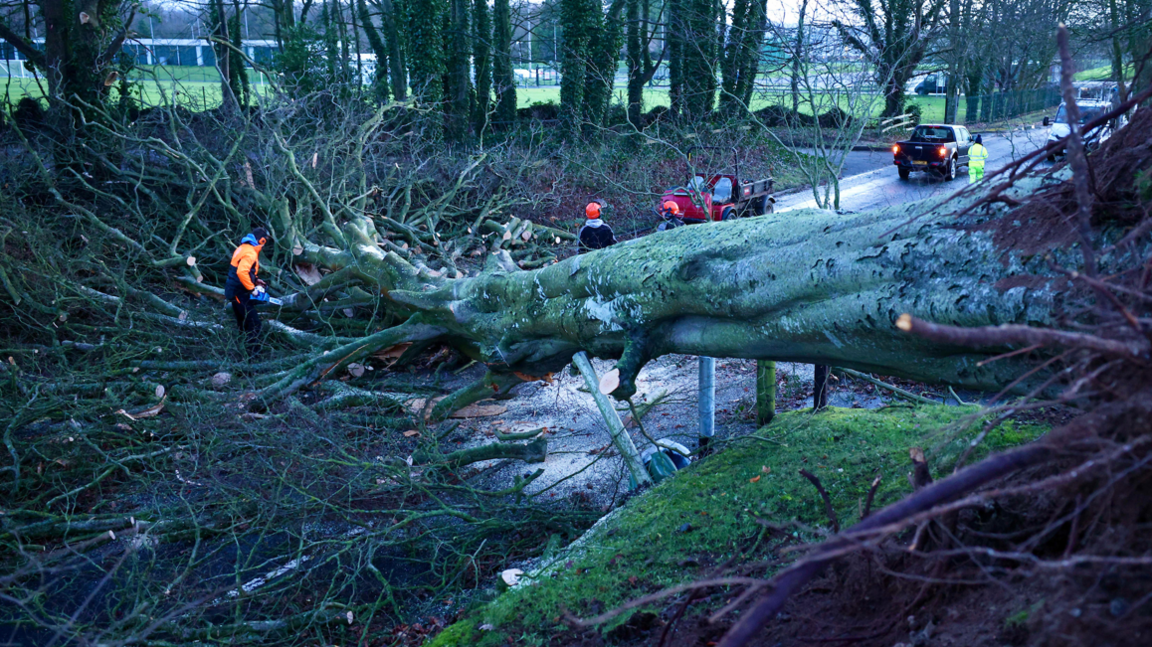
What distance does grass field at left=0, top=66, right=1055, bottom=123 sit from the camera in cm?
1209

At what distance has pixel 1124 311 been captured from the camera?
166 centimetres

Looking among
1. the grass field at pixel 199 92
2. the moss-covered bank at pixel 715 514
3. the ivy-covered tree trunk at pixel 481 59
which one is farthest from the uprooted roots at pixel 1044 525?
the ivy-covered tree trunk at pixel 481 59

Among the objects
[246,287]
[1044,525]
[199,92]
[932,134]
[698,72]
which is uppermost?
[698,72]

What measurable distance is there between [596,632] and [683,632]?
0.45 metres

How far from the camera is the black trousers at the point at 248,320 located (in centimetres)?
897

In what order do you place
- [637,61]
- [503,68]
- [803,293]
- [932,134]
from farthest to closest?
[503,68] < [637,61] < [932,134] < [803,293]

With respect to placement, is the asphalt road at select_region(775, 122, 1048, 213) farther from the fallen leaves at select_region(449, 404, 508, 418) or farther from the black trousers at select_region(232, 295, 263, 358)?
the black trousers at select_region(232, 295, 263, 358)

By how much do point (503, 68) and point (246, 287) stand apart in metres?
17.4

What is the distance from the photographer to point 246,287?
8883mm

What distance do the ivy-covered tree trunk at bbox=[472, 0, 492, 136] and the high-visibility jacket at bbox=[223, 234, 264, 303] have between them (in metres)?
14.4

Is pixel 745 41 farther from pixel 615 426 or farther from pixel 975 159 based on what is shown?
pixel 615 426

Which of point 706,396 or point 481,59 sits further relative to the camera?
point 481,59

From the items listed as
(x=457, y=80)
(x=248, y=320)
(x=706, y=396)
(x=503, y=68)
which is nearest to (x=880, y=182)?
(x=457, y=80)

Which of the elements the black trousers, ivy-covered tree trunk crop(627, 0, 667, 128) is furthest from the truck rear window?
the black trousers
